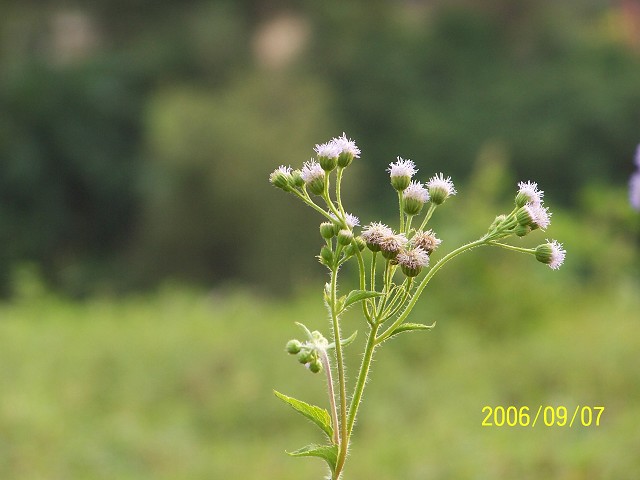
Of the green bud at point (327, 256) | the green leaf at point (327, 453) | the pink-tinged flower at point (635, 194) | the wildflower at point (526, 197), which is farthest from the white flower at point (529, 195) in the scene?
the pink-tinged flower at point (635, 194)

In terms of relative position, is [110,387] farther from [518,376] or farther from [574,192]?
[574,192]

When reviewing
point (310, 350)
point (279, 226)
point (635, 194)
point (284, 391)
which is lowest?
point (310, 350)

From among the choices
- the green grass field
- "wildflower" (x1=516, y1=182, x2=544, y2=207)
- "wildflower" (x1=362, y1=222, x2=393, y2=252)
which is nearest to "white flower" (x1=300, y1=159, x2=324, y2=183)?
"wildflower" (x1=362, y1=222, x2=393, y2=252)

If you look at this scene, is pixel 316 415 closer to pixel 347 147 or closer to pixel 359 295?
pixel 359 295
